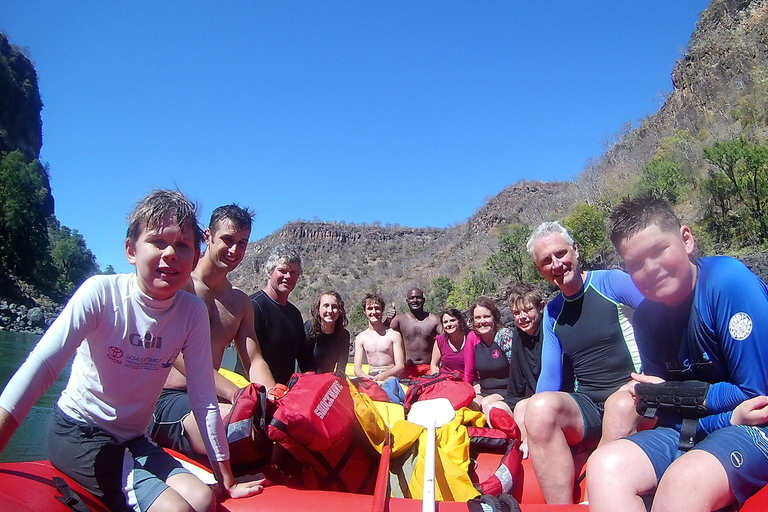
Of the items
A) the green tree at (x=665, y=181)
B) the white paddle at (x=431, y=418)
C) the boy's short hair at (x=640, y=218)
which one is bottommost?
the white paddle at (x=431, y=418)

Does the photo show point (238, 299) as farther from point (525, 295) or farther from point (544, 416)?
point (525, 295)

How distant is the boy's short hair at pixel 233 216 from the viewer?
2754 mm

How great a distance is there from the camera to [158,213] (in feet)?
5.55

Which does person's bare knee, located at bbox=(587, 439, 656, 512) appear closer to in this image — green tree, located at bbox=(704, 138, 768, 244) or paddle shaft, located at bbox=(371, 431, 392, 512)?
paddle shaft, located at bbox=(371, 431, 392, 512)

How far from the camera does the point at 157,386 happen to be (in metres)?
1.78

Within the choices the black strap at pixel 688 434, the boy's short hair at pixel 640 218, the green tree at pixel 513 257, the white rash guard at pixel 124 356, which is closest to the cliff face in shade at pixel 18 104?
the green tree at pixel 513 257

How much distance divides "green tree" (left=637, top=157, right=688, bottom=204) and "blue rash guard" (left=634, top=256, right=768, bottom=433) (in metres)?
15.2

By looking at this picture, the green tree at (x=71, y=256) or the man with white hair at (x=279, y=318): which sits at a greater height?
the green tree at (x=71, y=256)

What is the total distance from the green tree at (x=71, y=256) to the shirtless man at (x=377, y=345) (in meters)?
59.7

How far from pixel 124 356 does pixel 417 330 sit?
405 centimetres

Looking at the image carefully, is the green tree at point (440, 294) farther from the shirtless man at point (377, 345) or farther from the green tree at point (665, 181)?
the shirtless man at point (377, 345)

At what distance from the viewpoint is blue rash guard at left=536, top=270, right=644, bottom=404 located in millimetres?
2441

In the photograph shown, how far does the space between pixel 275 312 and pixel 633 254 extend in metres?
2.30

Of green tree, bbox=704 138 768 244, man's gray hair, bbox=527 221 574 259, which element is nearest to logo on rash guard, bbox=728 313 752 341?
man's gray hair, bbox=527 221 574 259
